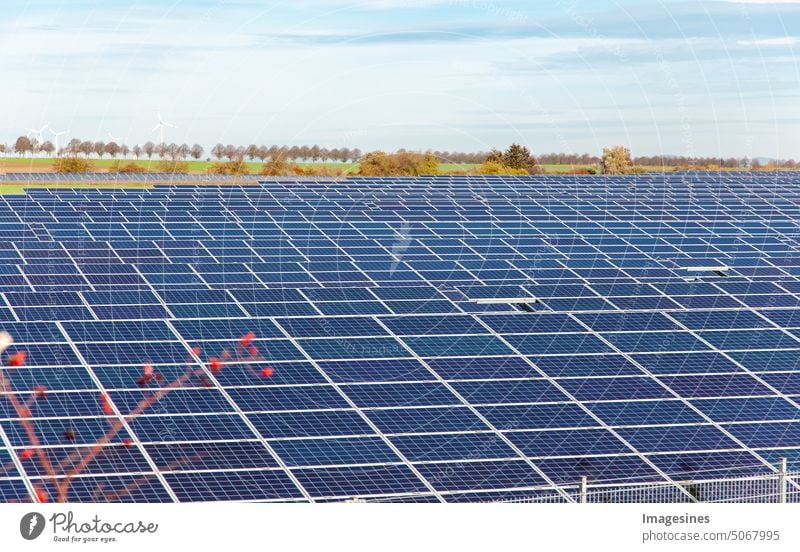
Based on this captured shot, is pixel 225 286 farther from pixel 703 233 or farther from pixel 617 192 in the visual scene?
pixel 617 192

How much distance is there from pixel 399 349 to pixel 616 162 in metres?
75.4

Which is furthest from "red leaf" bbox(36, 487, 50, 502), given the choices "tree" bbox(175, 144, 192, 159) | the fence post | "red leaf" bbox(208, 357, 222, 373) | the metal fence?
"tree" bbox(175, 144, 192, 159)

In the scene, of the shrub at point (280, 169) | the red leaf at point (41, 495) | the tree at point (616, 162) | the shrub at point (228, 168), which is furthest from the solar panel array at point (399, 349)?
the tree at point (616, 162)

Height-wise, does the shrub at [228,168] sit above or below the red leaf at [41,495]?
above

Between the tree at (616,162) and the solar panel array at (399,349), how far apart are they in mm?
49598

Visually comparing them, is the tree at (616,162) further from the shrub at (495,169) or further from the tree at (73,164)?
the tree at (73,164)

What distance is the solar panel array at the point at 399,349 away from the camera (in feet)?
86.3

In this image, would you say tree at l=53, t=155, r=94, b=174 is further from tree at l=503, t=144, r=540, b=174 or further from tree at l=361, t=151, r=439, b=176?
tree at l=503, t=144, r=540, b=174

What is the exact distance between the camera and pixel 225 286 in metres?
37.9

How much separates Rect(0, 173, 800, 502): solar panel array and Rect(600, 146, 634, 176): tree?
4960 cm

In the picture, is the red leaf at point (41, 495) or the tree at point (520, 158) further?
the tree at point (520, 158)

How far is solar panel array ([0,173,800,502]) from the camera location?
2631 centimetres
